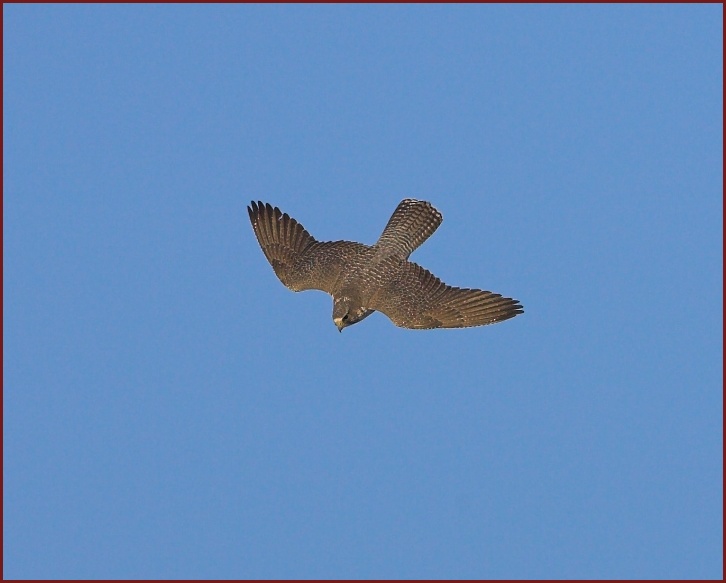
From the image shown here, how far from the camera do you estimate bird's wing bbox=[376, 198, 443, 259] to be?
2277cm

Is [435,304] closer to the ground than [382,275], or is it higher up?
closer to the ground

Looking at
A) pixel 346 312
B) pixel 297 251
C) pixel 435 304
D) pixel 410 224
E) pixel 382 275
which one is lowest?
pixel 346 312

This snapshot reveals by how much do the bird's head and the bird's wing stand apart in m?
1.54

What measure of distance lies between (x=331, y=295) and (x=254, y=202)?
101 inches

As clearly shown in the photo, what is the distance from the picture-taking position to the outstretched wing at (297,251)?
2230 cm

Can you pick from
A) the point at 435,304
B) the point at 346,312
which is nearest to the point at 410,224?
the point at 435,304

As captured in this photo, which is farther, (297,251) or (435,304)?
(297,251)

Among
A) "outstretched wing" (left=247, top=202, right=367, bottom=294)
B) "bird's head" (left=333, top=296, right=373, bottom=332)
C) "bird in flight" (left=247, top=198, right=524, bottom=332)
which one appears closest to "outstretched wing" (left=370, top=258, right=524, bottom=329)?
"bird in flight" (left=247, top=198, right=524, bottom=332)

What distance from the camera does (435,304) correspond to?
21406 mm

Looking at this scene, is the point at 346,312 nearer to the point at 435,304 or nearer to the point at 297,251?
the point at 435,304

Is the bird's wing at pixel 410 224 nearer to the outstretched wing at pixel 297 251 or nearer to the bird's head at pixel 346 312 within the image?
the outstretched wing at pixel 297 251

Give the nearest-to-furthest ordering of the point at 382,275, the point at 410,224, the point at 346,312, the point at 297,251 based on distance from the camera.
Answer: the point at 346,312 < the point at 382,275 < the point at 297,251 < the point at 410,224

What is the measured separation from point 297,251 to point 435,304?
9.31ft

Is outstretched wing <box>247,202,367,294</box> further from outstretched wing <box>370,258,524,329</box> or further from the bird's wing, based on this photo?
outstretched wing <box>370,258,524,329</box>
